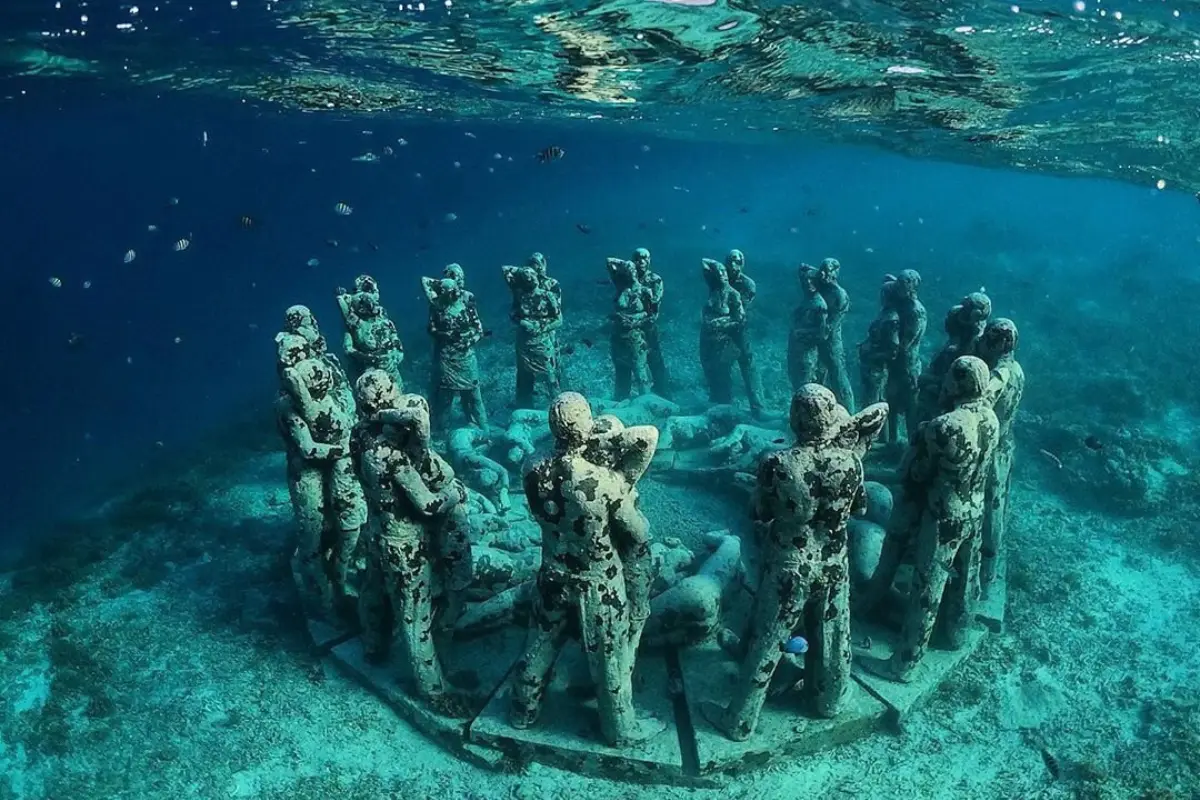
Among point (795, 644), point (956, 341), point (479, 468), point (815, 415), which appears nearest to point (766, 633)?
point (795, 644)

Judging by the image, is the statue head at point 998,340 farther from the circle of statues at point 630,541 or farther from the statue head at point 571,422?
the statue head at point 571,422

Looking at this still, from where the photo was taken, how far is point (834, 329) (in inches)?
530

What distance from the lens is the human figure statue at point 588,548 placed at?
5352mm

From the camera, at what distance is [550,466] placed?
5.41 m

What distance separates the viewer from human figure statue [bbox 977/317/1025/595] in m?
7.58

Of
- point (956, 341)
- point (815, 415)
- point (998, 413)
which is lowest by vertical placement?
point (998, 413)

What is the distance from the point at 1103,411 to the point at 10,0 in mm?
23898

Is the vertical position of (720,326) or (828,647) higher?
(720,326)

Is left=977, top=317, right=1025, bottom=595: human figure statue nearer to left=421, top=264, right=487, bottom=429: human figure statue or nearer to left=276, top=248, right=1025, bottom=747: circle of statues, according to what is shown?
left=276, top=248, right=1025, bottom=747: circle of statues

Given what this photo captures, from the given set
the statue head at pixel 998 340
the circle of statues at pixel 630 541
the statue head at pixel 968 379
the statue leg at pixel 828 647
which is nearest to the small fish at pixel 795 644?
the circle of statues at pixel 630 541

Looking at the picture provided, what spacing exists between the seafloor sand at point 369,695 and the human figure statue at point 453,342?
11.4 feet

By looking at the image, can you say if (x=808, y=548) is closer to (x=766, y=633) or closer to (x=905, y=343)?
(x=766, y=633)

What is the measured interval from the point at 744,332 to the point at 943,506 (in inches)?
327

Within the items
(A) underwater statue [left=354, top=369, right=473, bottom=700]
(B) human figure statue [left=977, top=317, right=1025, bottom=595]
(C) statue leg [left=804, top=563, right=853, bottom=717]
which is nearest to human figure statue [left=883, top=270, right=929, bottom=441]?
(B) human figure statue [left=977, top=317, right=1025, bottom=595]
